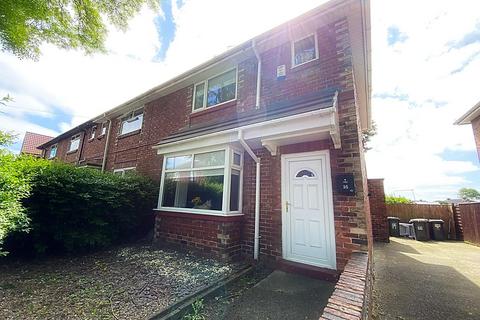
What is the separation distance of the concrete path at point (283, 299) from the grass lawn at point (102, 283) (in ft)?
2.65

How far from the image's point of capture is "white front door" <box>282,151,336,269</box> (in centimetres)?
418

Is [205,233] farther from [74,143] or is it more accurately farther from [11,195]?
[74,143]

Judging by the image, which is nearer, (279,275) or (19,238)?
(279,275)

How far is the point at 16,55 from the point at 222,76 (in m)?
5.45

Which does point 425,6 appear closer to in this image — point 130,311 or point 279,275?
point 279,275

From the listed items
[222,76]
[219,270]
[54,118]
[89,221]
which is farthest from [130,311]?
[54,118]

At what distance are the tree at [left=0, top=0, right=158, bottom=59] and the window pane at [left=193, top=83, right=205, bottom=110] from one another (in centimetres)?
272

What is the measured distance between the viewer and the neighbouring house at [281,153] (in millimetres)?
4078

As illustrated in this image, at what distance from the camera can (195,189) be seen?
19.6 ft

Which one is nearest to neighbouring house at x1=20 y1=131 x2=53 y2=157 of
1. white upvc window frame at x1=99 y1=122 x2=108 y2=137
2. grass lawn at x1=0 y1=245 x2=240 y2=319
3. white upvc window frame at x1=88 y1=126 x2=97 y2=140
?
white upvc window frame at x1=88 y1=126 x2=97 y2=140

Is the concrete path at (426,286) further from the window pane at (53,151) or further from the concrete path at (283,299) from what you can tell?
the window pane at (53,151)

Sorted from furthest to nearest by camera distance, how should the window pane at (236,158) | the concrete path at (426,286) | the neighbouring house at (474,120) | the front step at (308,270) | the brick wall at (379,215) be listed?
the neighbouring house at (474,120)
the brick wall at (379,215)
the window pane at (236,158)
the front step at (308,270)
the concrete path at (426,286)

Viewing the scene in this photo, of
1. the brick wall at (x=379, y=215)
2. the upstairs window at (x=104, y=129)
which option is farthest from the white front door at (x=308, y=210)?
the upstairs window at (x=104, y=129)

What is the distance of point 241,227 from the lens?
5.32 meters
